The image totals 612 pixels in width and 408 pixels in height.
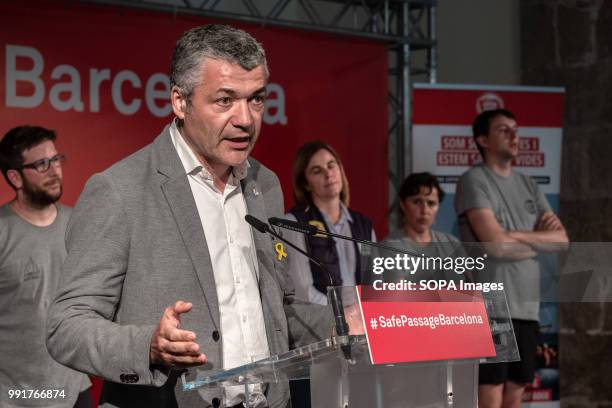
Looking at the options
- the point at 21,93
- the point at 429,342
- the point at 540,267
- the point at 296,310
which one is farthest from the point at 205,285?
the point at 21,93

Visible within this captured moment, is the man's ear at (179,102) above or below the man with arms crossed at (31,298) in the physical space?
above

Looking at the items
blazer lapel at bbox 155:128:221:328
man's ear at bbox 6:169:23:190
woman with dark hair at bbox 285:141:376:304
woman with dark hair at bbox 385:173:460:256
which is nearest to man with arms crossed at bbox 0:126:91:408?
man's ear at bbox 6:169:23:190

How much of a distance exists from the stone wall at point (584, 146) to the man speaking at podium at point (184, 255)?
5.00m

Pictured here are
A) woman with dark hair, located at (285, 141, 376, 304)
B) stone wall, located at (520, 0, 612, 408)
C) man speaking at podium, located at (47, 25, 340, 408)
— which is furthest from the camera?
stone wall, located at (520, 0, 612, 408)

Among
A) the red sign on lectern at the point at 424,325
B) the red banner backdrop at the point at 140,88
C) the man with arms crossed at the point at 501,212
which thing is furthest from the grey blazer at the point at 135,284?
the red banner backdrop at the point at 140,88

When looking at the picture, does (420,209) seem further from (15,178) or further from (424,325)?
(424,325)

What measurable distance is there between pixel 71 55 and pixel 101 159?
0.58 meters

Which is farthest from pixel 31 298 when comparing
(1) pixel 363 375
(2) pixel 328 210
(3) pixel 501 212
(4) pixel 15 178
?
(1) pixel 363 375

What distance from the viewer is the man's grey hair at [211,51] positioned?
6.16 ft

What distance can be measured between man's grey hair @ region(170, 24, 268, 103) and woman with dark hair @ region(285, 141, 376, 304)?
2.34m

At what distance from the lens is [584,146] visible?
268 inches

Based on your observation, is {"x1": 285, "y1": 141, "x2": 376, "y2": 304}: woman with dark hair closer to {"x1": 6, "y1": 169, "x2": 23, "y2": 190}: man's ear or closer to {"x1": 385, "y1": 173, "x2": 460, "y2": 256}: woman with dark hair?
{"x1": 385, "y1": 173, "x2": 460, "y2": 256}: woman with dark hair

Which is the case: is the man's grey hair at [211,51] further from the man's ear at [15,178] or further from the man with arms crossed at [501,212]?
the man's ear at [15,178]

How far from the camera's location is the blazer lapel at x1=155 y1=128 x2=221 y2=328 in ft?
6.13
